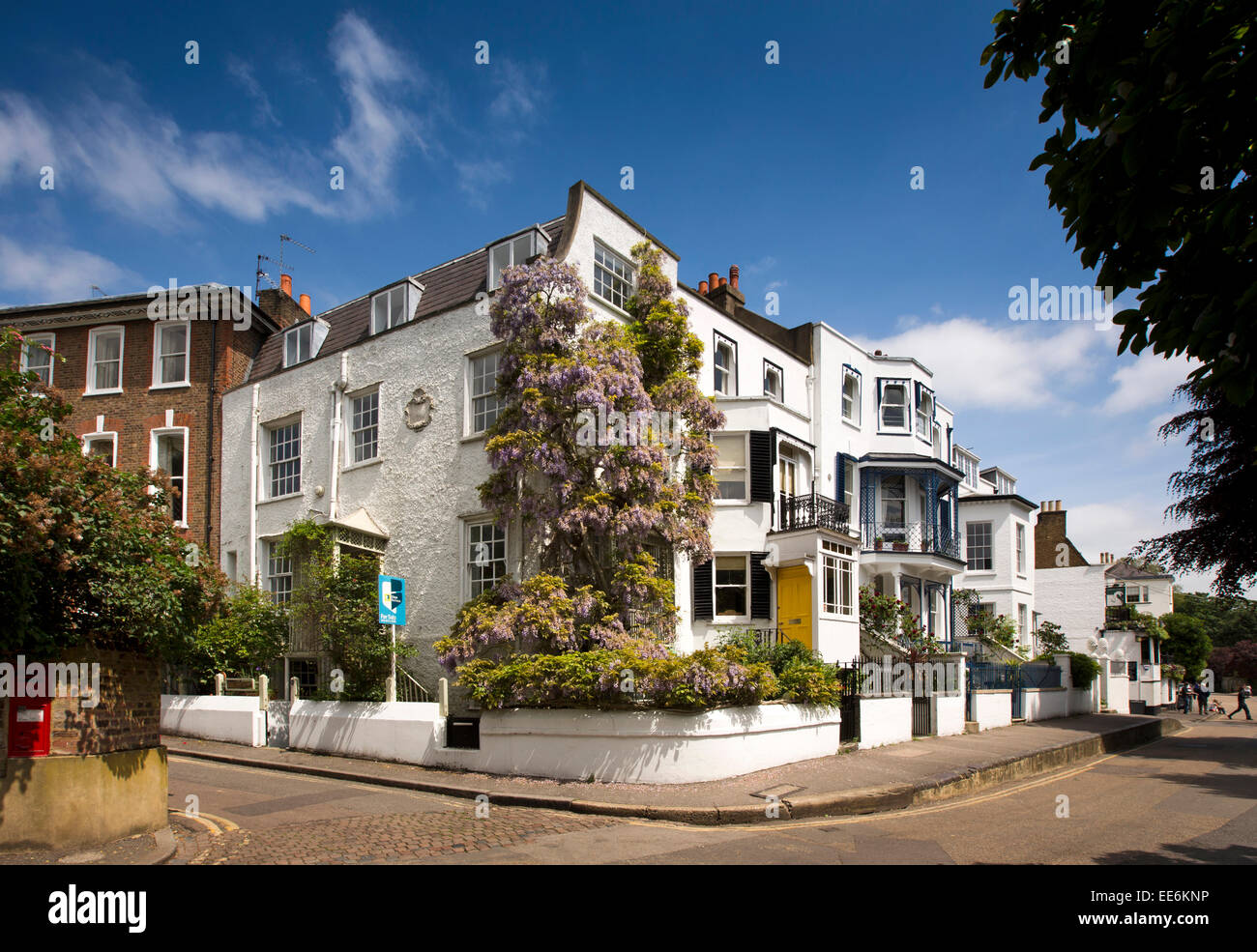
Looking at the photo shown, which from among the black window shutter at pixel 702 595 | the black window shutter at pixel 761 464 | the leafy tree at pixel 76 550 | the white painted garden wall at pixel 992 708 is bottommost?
the white painted garden wall at pixel 992 708

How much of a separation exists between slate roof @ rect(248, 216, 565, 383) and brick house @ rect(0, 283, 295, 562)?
1222 mm

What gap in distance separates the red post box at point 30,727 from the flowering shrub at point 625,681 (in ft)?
21.9

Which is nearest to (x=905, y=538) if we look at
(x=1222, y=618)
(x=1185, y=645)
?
(x=1185, y=645)

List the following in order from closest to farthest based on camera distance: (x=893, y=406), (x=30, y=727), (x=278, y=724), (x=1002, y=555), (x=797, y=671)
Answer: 1. (x=30, y=727)
2. (x=797, y=671)
3. (x=278, y=724)
4. (x=893, y=406)
5. (x=1002, y=555)

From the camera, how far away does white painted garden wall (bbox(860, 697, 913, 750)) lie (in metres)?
16.2

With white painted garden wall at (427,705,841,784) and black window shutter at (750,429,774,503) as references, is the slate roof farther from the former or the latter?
white painted garden wall at (427,705,841,784)

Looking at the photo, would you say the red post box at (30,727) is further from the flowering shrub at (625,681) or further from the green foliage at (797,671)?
the green foliage at (797,671)

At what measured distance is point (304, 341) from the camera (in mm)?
23672

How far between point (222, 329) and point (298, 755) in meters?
14.2

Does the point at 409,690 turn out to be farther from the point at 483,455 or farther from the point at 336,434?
the point at 336,434

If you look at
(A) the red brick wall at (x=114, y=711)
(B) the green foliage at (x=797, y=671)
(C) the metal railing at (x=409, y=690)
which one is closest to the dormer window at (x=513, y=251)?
(C) the metal railing at (x=409, y=690)

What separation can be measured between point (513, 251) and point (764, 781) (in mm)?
12155

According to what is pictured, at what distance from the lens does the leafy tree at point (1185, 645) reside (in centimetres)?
5181
